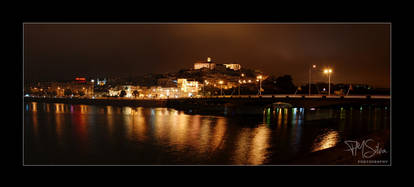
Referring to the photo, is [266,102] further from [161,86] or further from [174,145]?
[161,86]

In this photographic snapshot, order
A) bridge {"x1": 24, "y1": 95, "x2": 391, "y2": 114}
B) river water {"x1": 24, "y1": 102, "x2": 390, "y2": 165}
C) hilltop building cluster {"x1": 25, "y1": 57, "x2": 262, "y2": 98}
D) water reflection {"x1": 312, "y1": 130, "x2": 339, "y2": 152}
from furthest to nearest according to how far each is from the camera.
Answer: hilltop building cluster {"x1": 25, "y1": 57, "x2": 262, "y2": 98}, bridge {"x1": 24, "y1": 95, "x2": 391, "y2": 114}, water reflection {"x1": 312, "y1": 130, "x2": 339, "y2": 152}, river water {"x1": 24, "y1": 102, "x2": 390, "y2": 165}

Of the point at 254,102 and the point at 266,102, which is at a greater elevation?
the point at 266,102

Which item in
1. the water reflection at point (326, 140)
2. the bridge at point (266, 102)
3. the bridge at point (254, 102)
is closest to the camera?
the water reflection at point (326, 140)

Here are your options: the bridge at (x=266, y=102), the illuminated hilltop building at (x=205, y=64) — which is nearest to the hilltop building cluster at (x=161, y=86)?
the illuminated hilltop building at (x=205, y=64)

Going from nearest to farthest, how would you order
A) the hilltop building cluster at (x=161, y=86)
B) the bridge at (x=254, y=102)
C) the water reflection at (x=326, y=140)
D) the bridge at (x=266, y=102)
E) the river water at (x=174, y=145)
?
the river water at (x=174, y=145) < the water reflection at (x=326, y=140) < the bridge at (x=266, y=102) < the bridge at (x=254, y=102) < the hilltop building cluster at (x=161, y=86)

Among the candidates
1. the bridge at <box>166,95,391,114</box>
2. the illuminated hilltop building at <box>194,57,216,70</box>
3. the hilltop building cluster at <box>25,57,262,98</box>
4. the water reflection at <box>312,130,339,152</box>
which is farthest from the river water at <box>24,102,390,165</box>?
the illuminated hilltop building at <box>194,57,216,70</box>

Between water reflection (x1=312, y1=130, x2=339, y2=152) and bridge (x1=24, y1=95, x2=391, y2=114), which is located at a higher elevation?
bridge (x1=24, y1=95, x2=391, y2=114)

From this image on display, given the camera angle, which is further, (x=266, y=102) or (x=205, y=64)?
(x=205, y=64)

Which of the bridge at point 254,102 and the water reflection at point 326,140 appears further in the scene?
the bridge at point 254,102

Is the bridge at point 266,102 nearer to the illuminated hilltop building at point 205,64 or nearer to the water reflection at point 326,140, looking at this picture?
the water reflection at point 326,140


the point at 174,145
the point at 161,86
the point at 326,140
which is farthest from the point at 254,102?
the point at 161,86

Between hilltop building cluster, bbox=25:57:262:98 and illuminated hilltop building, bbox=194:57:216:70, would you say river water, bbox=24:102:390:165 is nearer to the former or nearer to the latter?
→ hilltop building cluster, bbox=25:57:262:98

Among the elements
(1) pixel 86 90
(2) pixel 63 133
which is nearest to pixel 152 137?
(2) pixel 63 133
